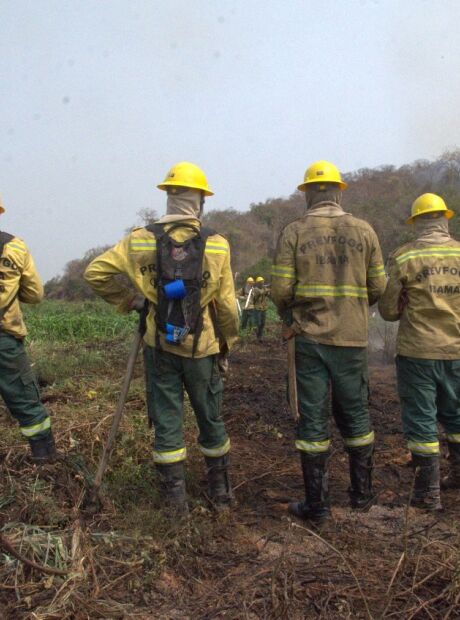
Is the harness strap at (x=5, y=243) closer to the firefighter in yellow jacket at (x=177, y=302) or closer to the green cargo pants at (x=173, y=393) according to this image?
the firefighter in yellow jacket at (x=177, y=302)

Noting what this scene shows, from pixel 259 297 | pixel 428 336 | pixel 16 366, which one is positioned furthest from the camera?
pixel 259 297

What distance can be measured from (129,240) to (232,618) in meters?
2.24

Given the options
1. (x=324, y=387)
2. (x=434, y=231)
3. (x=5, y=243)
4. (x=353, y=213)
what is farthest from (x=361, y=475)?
(x=353, y=213)

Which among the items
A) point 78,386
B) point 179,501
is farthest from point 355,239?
point 78,386

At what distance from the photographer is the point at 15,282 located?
165 inches

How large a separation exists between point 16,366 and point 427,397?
307 cm

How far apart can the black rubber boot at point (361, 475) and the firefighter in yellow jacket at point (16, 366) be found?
223cm

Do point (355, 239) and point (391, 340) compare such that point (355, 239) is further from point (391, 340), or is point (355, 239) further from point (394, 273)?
point (391, 340)

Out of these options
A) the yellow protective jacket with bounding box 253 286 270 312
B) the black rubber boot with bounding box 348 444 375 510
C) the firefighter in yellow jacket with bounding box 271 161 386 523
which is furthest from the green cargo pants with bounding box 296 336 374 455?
the yellow protective jacket with bounding box 253 286 270 312

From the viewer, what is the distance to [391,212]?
33688 mm

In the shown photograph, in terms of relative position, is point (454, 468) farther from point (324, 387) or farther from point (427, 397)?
point (324, 387)

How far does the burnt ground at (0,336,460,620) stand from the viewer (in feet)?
8.14

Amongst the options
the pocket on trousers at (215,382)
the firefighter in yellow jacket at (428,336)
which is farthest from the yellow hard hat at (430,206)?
the pocket on trousers at (215,382)

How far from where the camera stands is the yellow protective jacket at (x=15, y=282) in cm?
408
